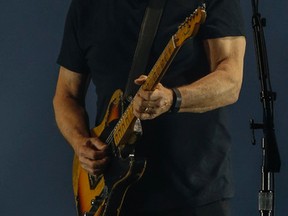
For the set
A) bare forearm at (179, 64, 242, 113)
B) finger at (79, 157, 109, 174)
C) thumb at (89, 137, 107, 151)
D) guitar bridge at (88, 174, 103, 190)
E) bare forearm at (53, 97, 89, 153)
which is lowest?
guitar bridge at (88, 174, 103, 190)

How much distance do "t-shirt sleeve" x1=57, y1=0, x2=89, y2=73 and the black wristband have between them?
507 millimetres

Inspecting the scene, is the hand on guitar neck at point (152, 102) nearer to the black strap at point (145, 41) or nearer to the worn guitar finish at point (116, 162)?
the worn guitar finish at point (116, 162)

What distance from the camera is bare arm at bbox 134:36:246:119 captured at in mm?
1550

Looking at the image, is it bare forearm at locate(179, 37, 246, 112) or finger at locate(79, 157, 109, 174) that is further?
finger at locate(79, 157, 109, 174)

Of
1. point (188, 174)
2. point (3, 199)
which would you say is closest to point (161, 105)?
point (188, 174)

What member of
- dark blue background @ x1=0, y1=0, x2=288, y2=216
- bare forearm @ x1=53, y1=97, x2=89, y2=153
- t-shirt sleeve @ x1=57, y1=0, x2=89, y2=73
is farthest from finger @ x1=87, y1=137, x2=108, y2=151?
dark blue background @ x1=0, y1=0, x2=288, y2=216

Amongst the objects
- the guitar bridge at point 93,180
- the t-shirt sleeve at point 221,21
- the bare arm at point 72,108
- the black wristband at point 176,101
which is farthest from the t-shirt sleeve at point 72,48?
the black wristband at point 176,101

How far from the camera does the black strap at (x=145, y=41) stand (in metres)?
1.77

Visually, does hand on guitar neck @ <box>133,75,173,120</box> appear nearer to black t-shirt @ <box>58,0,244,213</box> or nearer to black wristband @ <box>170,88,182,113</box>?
black wristband @ <box>170,88,182,113</box>

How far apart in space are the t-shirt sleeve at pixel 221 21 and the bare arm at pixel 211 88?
15 millimetres

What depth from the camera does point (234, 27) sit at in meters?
1.78

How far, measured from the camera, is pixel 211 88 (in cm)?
168

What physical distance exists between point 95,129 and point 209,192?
0.41 metres

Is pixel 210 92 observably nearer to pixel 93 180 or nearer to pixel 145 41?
pixel 145 41
